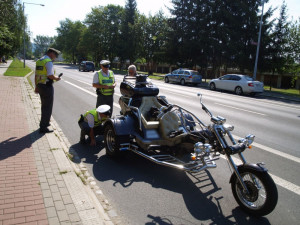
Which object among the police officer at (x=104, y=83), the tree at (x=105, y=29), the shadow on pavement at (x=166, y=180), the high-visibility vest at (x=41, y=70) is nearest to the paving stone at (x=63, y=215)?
the shadow on pavement at (x=166, y=180)

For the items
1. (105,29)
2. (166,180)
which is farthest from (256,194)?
(105,29)

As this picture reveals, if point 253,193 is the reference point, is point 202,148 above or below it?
above

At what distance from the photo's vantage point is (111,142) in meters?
5.33

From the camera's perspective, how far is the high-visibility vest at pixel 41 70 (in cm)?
644

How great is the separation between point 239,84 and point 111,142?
16914 mm

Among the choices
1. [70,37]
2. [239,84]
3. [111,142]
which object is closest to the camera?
[111,142]

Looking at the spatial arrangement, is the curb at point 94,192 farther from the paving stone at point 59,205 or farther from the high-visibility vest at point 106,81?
the high-visibility vest at point 106,81

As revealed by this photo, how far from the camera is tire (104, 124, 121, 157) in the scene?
4.95 meters

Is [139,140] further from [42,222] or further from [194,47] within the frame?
[194,47]

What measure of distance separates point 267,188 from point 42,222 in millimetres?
2590

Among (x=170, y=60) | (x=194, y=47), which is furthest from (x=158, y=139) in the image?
(x=170, y=60)

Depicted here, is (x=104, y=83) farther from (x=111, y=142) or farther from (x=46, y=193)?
(x=46, y=193)

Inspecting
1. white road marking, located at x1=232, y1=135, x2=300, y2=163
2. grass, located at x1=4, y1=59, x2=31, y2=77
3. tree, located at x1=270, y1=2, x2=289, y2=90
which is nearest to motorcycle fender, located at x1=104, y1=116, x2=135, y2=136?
white road marking, located at x1=232, y1=135, x2=300, y2=163

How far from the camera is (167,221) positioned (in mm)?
3262
